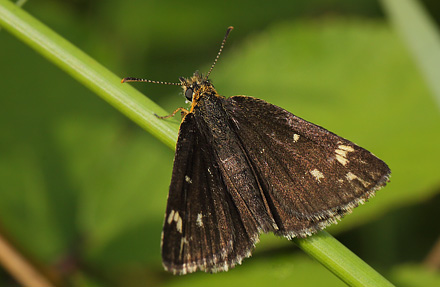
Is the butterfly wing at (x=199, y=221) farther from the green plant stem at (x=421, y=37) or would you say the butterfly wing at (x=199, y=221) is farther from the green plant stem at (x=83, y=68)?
the green plant stem at (x=421, y=37)

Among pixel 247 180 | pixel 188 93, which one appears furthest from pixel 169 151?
pixel 247 180

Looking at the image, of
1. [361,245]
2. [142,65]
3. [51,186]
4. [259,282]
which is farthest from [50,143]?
[361,245]

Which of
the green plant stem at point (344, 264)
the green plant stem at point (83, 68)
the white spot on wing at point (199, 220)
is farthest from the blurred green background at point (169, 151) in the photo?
the green plant stem at point (83, 68)

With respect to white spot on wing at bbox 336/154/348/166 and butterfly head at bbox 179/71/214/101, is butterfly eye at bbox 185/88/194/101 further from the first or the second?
white spot on wing at bbox 336/154/348/166

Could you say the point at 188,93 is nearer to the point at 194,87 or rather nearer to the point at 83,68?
the point at 194,87

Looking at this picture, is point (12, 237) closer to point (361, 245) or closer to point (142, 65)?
point (142, 65)

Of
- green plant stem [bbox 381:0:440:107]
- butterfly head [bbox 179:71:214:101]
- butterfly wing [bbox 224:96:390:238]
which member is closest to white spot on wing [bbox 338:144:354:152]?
butterfly wing [bbox 224:96:390:238]
